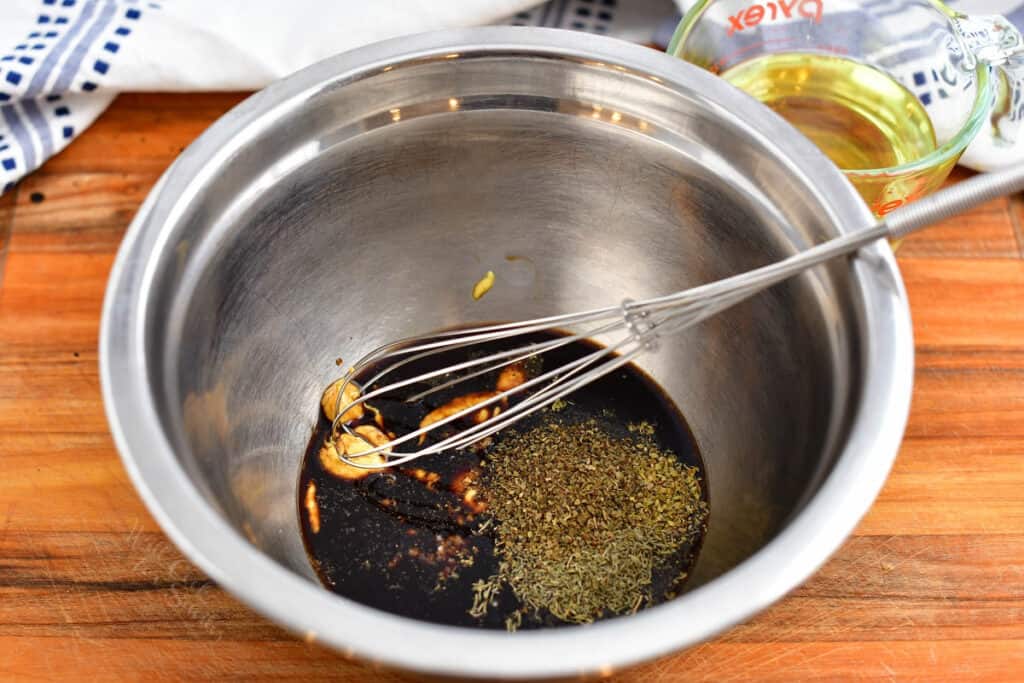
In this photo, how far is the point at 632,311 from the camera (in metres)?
0.78

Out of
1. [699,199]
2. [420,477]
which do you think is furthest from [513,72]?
[420,477]

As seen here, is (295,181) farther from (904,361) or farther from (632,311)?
(904,361)

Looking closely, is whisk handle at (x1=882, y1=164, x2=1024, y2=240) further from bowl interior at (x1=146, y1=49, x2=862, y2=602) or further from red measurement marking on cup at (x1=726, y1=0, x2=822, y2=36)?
red measurement marking on cup at (x1=726, y1=0, x2=822, y2=36)

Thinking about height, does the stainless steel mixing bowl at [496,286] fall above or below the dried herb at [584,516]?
above

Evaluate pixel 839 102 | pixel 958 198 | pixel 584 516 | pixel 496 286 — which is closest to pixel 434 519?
pixel 584 516

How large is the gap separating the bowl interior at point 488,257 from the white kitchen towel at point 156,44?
31 centimetres

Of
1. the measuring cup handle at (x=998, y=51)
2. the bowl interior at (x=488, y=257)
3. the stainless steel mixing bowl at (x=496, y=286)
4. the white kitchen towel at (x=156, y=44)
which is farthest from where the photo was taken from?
the white kitchen towel at (x=156, y=44)

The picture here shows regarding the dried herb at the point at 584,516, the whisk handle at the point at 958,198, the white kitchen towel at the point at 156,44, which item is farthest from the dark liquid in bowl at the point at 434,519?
the white kitchen towel at the point at 156,44

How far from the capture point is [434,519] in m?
0.83

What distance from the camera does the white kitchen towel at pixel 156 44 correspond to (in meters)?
1.06

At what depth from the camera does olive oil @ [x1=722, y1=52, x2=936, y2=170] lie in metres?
1.01

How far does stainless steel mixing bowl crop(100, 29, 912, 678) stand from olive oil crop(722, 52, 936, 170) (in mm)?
252

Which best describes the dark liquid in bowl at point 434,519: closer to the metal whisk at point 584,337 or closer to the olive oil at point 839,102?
the metal whisk at point 584,337

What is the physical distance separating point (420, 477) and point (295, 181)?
27 cm
